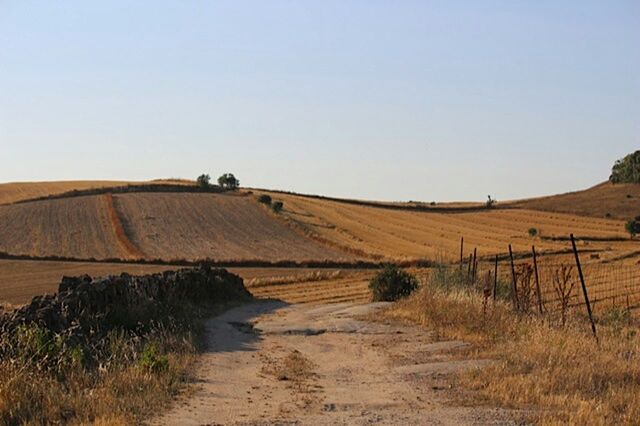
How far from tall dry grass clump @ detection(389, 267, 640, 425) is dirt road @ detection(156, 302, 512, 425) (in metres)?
0.52

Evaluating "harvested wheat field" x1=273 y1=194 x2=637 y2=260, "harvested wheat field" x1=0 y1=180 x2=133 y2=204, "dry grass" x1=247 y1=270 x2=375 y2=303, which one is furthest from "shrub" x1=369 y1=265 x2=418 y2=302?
"harvested wheat field" x1=0 y1=180 x2=133 y2=204

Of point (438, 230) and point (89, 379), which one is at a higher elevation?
point (438, 230)

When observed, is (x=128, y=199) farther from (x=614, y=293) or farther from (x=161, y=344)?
(x=161, y=344)

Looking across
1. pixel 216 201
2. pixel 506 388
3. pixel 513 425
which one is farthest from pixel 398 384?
pixel 216 201

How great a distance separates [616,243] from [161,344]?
186ft

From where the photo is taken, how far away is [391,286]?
30.4 meters

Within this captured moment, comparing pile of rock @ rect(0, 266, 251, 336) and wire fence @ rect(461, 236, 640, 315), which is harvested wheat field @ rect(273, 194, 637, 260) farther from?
pile of rock @ rect(0, 266, 251, 336)

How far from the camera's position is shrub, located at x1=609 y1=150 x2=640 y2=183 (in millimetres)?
105562

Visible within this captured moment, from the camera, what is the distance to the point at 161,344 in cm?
1606

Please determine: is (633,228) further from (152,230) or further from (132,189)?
(132,189)

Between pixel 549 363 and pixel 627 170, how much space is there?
99970mm

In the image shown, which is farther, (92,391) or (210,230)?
(210,230)

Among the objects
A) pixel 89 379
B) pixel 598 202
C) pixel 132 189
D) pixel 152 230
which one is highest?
pixel 132 189

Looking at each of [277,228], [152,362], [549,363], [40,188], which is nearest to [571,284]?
[549,363]
